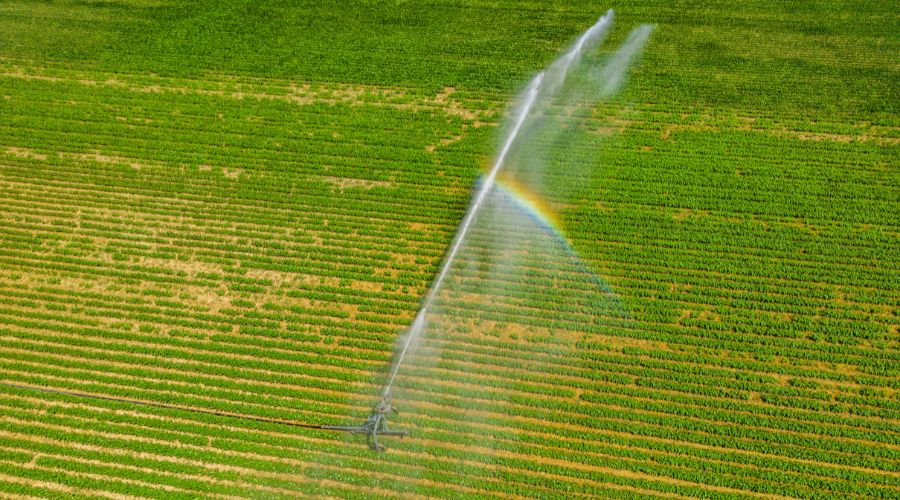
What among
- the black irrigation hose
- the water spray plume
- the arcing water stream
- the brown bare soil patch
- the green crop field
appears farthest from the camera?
the brown bare soil patch

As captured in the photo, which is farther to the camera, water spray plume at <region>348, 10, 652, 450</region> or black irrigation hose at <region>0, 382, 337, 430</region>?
water spray plume at <region>348, 10, 652, 450</region>

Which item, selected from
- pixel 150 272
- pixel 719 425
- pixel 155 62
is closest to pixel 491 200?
pixel 719 425

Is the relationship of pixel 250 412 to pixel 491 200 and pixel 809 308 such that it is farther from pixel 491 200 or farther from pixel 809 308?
pixel 809 308

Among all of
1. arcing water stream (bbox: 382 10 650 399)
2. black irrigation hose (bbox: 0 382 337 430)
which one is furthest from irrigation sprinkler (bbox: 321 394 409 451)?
arcing water stream (bbox: 382 10 650 399)

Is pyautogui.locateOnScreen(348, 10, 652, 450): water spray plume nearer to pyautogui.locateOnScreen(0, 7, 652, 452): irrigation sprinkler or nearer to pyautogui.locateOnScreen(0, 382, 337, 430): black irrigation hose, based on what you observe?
pyautogui.locateOnScreen(0, 7, 652, 452): irrigation sprinkler

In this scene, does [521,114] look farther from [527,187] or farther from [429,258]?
[429,258]

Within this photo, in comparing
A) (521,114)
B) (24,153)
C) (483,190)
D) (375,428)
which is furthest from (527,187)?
(24,153)

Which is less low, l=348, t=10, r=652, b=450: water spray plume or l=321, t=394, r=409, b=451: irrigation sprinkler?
l=348, t=10, r=652, b=450: water spray plume
